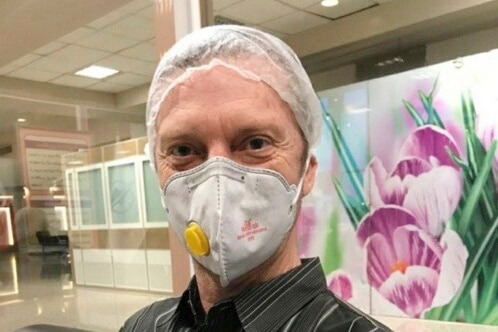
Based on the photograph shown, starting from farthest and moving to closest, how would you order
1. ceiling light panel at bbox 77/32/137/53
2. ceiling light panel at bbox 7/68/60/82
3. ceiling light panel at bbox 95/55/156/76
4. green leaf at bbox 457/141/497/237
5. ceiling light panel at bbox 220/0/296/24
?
ceiling light panel at bbox 95/55/156/76 → ceiling light panel at bbox 7/68/60/82 → ceiling light panel at bbox 77/32/137/53 → ceiling light panel at bbox 220/0/296/24 → green leaf at bbox 457/141/497/237

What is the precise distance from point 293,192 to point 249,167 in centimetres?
8

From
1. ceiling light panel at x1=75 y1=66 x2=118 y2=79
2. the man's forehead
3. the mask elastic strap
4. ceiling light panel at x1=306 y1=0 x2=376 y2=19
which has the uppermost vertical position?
ceiling light panel at x1=306 y1=0 x2=376 y2=19

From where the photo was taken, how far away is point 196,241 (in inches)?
26.9

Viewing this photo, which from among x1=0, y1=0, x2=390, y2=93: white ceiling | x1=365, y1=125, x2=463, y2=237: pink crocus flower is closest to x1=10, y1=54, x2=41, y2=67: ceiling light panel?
x1=0, y1=0, x2=390, y2=93: white ceiling

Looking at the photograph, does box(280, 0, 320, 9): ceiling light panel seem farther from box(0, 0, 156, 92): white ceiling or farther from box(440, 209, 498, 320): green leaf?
box(440, 209, 498, 320): green leaf

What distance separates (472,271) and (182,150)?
237cm

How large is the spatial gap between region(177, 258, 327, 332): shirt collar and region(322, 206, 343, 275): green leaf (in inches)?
102

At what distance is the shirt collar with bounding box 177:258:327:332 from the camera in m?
0.68

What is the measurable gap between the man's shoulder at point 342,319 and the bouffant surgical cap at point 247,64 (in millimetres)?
228

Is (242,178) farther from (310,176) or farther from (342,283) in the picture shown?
(342,283)

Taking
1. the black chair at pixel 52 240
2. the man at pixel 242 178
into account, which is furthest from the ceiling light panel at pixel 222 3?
the black chair at pixel 52 240

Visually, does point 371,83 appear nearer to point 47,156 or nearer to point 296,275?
point 47,156

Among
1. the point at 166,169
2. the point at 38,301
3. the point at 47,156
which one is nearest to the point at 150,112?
the point at 166,169

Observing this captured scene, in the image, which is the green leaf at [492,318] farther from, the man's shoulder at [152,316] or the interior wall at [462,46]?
the man's shoulder at [152,316]
